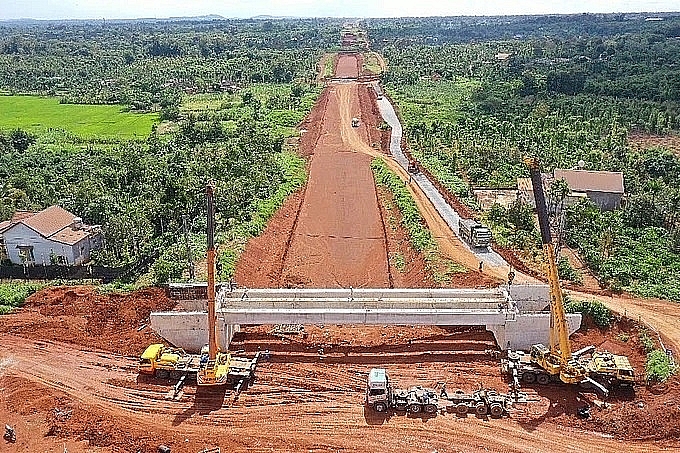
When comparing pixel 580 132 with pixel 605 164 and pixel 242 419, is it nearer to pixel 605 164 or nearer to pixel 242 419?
pixel 605 164

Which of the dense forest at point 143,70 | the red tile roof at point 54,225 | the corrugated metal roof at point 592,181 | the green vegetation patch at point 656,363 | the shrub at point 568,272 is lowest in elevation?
the green vegetation patch at point 656,363

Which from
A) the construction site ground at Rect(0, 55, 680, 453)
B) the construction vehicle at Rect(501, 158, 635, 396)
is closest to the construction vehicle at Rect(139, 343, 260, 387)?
the construction site ground at Rect(0, 55, 680, 453)

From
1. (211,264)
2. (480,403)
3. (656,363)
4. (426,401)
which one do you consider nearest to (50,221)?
(211,264)

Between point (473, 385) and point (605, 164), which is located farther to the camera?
point (605, 164)

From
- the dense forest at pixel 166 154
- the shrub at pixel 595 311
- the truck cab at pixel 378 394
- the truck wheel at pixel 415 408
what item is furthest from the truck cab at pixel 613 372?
the dense forest at pixel 166 154

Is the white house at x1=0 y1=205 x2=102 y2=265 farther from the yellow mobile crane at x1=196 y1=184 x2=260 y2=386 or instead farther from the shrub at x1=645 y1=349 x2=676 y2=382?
the shrub at x1=645 y1=349 x2=676 y2=382

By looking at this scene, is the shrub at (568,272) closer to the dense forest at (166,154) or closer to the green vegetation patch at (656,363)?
the green vegetation patch at (656,363)

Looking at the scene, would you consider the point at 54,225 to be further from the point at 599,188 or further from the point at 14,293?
the point at 599,188

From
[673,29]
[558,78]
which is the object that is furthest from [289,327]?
[673,29]
